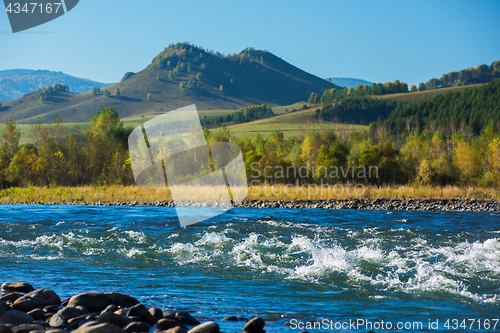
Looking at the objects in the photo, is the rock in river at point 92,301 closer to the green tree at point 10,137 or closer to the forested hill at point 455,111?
the green tree at point 10,137

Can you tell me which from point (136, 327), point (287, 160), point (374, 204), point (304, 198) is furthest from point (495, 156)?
point (136, 327)

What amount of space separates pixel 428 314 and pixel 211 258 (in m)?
5.84

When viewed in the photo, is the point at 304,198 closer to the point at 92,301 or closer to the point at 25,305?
the point at 92,301

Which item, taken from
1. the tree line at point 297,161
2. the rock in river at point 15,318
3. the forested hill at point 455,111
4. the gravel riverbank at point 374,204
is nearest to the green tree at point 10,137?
the tree line at point 297,161

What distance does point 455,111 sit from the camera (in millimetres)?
123500

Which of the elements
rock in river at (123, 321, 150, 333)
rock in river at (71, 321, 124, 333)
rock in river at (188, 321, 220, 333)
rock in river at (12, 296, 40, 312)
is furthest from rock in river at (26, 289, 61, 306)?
rock in river at (188, 321, 220, 333)

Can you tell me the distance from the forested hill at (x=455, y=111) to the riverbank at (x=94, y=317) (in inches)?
4510

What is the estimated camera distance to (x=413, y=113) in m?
136

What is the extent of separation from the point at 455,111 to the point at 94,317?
138516 mm

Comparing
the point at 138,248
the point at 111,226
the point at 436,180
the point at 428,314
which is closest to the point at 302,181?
the point at 436,180

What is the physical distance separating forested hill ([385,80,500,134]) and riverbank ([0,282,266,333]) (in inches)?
4510

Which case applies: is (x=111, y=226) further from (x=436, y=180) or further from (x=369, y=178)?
(x=436, y=180)

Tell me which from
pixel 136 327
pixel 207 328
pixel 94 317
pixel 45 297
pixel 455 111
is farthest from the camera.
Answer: pixel 455 111

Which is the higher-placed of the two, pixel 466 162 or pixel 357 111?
pixel 357 111
